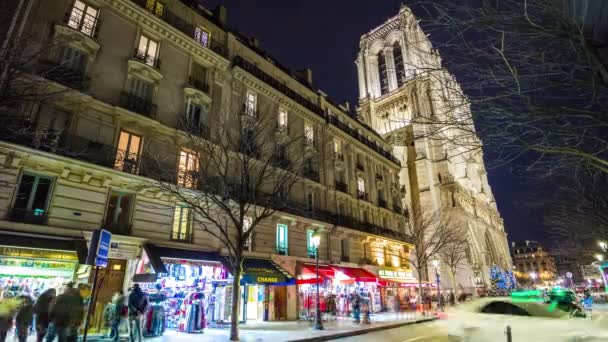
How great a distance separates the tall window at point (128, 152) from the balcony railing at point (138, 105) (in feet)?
3.79

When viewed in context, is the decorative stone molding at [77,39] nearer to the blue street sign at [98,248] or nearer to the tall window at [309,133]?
the blue street sign at [98,248]

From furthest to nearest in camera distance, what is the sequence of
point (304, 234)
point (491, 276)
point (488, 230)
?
point (488, 230) < point (491, 276) < point (304, 234)

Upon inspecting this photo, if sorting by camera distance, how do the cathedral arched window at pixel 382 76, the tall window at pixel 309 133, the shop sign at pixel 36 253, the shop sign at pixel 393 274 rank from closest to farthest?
the shop sign at pixel 36 253
the tall window at pixel 309 133
the shop sign at pixel 393 274
the cathedral arched window at pixel 382 76

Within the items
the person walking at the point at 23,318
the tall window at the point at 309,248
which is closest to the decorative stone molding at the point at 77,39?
the person walking at the point at 23,318

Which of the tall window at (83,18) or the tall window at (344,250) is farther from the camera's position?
the tall window at (344,250)

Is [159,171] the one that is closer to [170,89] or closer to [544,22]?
[170,89]

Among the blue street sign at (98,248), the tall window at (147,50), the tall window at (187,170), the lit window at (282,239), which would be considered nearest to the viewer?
the blue street sign at (98,248)

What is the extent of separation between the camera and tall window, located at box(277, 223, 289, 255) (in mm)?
19609

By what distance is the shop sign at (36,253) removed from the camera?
1020cm

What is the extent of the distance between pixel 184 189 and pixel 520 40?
13321 millimetres

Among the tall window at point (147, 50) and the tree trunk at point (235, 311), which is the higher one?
the tall window at point (147, 50)

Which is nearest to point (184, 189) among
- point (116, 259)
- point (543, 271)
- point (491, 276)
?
point (116, 259)

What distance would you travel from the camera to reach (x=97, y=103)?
13422 mm

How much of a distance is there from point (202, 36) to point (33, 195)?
12657 millimetres
